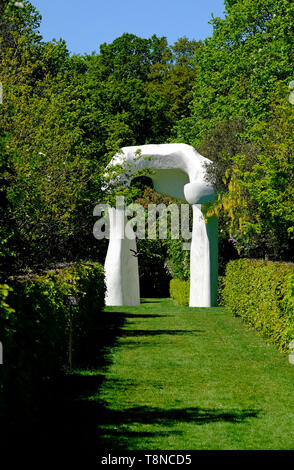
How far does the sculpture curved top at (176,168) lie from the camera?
80.9 feet

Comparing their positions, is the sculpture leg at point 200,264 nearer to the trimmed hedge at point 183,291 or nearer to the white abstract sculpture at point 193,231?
the white abstract sculpture at point 193,231

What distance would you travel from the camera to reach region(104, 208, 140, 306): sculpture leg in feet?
85.7

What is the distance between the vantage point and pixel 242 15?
114 feet

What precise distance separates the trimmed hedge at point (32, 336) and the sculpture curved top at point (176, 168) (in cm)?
1302

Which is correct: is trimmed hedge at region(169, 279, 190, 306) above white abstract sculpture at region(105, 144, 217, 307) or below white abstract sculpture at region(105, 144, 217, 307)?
below

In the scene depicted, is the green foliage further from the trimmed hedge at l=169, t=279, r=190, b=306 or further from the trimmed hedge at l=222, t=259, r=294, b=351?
the trimmed hedge at l=222, t=259, r=294, b=351

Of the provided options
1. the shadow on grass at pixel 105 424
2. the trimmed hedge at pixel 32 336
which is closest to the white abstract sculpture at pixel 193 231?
the trimmed hedge at pixel 32 336

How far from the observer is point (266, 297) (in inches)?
575

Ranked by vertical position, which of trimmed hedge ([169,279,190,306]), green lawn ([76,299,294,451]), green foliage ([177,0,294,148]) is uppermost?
green foliage ([177,0,294,148])

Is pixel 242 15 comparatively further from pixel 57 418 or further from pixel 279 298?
pixel 57 418

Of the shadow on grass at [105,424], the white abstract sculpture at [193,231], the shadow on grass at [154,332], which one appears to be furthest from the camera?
the white abstract sculpture at [193,231]

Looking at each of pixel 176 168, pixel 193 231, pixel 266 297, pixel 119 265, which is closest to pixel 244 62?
pixel 176 168

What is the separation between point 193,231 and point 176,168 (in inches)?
95.6

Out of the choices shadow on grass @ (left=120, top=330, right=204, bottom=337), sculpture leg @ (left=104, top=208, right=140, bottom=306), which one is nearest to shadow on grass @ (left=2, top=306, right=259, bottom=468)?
shadow on grass @ (left=120, top=330, right=204, bottom=337)
